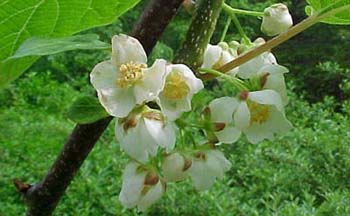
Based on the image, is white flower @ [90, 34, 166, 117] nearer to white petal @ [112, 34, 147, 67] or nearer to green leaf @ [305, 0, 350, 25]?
white petal @ [112, 34, 147, 67]

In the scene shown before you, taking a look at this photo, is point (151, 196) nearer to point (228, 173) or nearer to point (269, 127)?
point (269, 127)

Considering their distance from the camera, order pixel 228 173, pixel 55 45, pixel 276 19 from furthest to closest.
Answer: pixel 228 173 < pixel 276 19 < pixel 55 45

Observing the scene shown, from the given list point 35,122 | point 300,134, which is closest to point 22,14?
point 300,134

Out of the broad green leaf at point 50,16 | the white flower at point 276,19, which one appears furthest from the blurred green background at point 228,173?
the broad green leaf at point 50,16

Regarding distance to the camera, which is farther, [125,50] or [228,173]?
[228,173]

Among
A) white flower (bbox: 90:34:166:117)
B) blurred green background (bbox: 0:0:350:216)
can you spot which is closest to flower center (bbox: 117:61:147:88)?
white flower (bbox: 90:34:166:117)

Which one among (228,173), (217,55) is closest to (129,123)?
(217,55)
